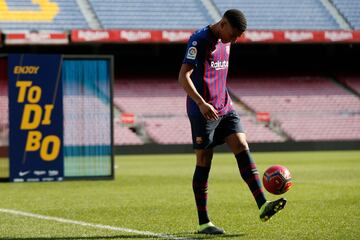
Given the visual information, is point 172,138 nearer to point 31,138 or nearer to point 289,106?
point 289,106

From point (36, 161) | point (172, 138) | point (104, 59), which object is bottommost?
point (172, 138)

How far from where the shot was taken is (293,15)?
37.2m

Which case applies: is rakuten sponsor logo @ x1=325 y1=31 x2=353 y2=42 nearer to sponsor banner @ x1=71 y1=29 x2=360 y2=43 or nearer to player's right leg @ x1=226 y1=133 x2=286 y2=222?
sponsor banner @ x1=71 y1=29 x2=360 y2=43

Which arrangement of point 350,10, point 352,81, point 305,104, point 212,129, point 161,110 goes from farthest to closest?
point 350,10
point 352,81
point 305,104
point 161,110
point 212,129

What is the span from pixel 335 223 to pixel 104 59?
8152 millimetres

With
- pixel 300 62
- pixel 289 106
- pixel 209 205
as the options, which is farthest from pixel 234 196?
pixel 300 62

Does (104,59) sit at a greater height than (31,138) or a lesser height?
greater

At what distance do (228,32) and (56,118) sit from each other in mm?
8250

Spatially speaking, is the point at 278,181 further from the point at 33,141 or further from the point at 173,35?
the point at 173,35

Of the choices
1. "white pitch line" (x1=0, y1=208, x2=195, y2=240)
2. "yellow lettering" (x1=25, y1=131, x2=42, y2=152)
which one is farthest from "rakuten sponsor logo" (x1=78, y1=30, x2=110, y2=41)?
"white pitch line" (x1=0, y1=208, x2=195, y2=240)

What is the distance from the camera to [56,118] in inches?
580

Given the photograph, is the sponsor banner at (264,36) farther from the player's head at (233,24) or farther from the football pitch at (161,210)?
the player's head at (233,24)

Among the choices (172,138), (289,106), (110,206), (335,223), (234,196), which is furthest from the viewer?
(289,106)

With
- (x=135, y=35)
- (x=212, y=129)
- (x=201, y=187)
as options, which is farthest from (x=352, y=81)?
(x=212, y=129)
